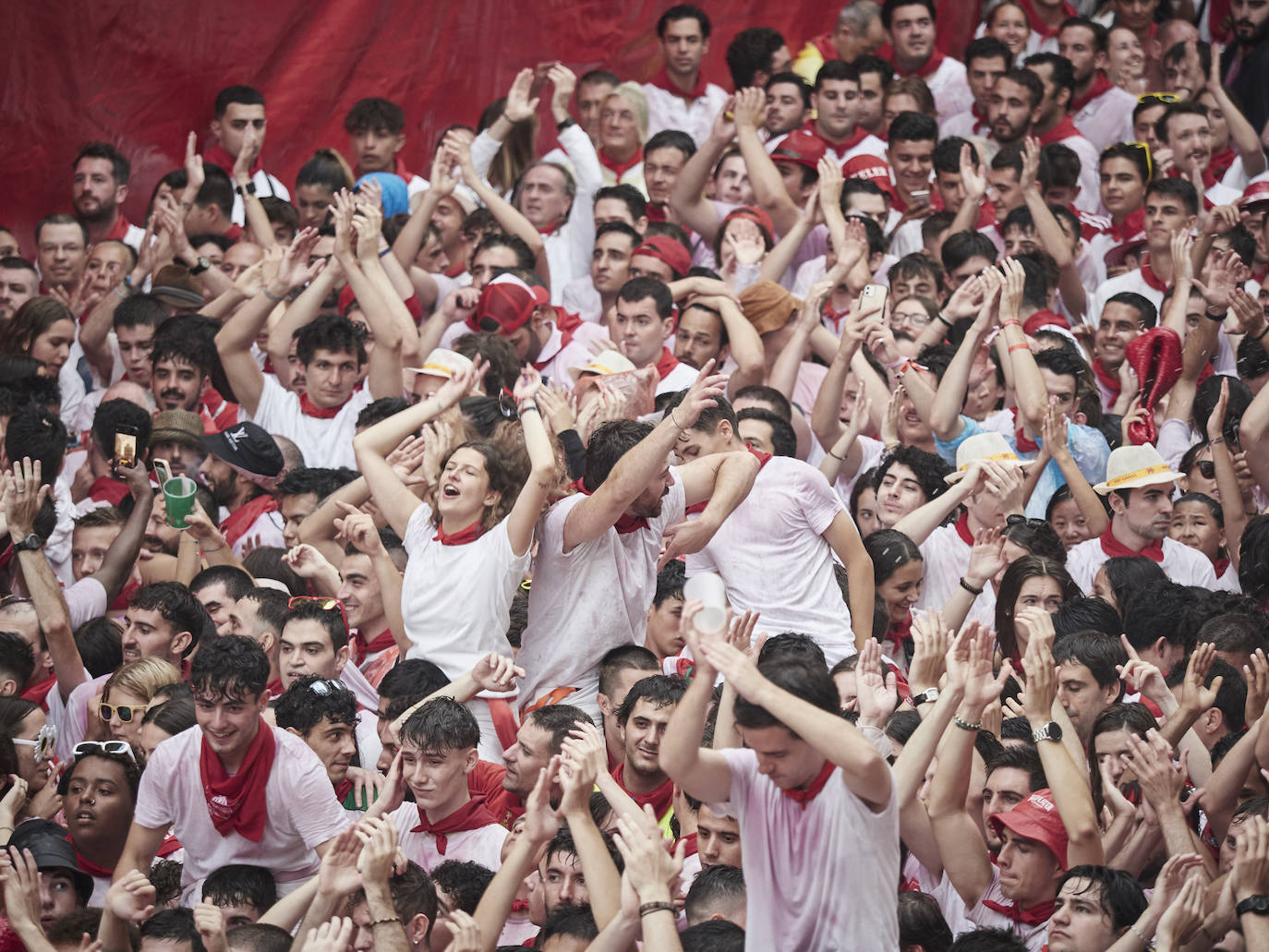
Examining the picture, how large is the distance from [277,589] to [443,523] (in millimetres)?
1097

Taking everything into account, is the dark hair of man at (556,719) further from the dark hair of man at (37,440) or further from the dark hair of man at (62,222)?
the dark hair of man at (62,222)

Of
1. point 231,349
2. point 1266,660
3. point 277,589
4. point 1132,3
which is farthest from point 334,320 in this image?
point 1132,3

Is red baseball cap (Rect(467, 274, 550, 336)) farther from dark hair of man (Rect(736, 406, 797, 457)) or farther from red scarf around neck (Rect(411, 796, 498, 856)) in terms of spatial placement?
red scarf around neck (Rect(411, 796, 498, 856))

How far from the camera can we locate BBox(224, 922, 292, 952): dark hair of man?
4.27 metres

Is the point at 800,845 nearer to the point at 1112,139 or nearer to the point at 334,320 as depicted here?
the point at 334,320

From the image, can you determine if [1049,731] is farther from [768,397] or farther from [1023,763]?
[768,397]

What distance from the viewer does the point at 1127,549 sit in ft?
21.4

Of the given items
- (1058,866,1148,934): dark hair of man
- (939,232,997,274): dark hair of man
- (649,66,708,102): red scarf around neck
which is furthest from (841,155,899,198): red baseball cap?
(1058,866,1148,934): dark hair of man

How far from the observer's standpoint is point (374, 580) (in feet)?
20.4

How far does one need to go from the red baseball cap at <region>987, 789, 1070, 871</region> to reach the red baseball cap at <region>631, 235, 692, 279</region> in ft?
13.4

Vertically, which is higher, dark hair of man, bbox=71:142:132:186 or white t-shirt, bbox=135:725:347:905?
dark hair of man, bbox=71:142:132:186

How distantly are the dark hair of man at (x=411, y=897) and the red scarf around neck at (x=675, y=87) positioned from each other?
6.73 meters

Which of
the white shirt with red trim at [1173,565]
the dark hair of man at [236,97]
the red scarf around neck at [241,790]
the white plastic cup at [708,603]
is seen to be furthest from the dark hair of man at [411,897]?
the dark hair of man at [236,97]

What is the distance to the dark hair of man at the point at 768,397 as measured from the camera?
278 inches
